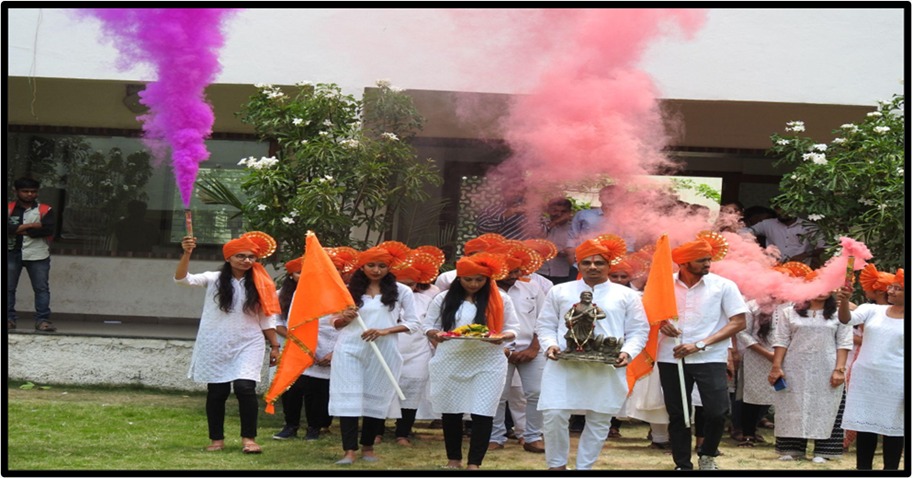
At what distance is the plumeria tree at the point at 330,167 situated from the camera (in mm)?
10305

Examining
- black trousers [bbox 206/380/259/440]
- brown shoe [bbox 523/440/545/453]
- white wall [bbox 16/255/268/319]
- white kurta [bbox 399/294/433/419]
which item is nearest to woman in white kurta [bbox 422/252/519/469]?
brown shoe [bbox 523/440/545/453]

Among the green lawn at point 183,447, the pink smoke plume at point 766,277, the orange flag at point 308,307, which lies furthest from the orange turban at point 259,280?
the pink smoke plume at point 766,277

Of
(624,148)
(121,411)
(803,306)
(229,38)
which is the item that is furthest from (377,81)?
(803,306)

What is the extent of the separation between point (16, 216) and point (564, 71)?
5.75 m

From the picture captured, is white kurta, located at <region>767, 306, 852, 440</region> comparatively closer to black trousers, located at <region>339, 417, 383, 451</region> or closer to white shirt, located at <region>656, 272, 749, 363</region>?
white shirt, located at <region>656, 272, 749, 363</region>

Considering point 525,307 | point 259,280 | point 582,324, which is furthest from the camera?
point 525,307

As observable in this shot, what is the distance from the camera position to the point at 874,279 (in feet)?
27.3

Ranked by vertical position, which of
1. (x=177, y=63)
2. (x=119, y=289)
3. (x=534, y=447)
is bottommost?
(x=534, y=447)

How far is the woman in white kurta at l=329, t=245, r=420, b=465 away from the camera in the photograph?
8141mm

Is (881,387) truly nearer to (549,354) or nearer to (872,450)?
(872,450)

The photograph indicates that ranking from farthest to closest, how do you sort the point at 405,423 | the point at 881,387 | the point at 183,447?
1. the point at 405,423
2. the point at 183,447
3. the point at 881,387

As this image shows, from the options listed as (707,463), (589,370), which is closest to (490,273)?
(589,370)

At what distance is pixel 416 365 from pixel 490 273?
1604 mm

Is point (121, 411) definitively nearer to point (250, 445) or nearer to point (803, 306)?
point (250, 445)
